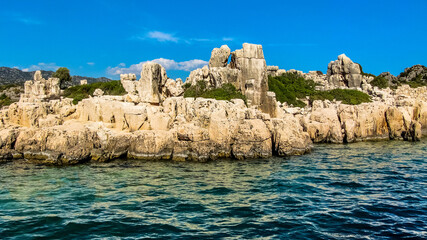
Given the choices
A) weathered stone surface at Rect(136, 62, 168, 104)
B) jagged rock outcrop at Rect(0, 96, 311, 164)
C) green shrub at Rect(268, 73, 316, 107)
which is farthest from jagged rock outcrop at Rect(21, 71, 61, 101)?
green shrub at Rect(268, 73, 316, 107)

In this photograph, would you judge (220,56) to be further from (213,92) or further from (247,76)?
(213,92)

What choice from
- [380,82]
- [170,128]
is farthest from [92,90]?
[380,82]

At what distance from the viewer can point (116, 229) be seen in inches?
411

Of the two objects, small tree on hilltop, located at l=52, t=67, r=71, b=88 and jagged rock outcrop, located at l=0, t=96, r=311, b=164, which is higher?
small tree on hilltop, located at l=52, t=67, r=71, b=88

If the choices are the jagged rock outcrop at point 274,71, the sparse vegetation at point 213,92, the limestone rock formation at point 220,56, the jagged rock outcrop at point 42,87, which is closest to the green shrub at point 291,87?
the jagged rock outcrop at point 274,71

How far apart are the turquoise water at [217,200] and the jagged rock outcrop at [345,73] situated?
51136mm

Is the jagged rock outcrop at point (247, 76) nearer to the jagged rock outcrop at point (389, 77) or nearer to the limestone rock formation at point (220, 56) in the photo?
the limestone rock formation at point (220, 56)

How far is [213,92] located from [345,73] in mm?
39488

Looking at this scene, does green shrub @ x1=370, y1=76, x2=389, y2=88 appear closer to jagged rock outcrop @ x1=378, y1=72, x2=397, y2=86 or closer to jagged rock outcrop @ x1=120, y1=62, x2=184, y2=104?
jagged rock outcrop @ x1=378, y1=72, x2=397, y2=86

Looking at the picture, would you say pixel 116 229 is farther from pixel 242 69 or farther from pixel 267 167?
pixel 242 69

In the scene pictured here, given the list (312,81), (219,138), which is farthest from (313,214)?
(312,81)

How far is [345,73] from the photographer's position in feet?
232

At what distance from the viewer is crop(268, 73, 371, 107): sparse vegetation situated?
59.3m

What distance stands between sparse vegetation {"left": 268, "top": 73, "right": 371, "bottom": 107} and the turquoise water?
3769 centimetres
